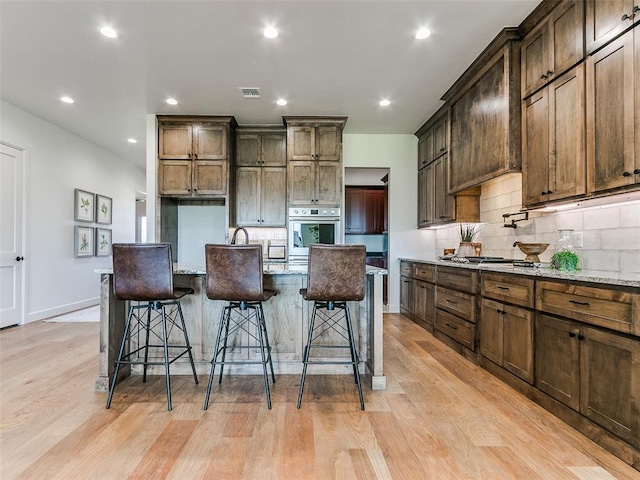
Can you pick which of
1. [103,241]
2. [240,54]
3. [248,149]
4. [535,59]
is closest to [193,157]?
[248,149]

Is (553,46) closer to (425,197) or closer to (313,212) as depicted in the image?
Answer: (425,197)

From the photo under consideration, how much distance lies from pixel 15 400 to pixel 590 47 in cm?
450

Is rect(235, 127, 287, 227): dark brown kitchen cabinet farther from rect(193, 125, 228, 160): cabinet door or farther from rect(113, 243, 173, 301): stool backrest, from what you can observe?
rect(113, 243, 173, 301): stool backrest

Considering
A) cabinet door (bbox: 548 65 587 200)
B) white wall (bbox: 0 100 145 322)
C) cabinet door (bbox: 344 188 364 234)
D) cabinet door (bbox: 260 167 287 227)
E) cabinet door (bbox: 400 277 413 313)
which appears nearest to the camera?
cabinet door (bbox: 548 65 587 200)

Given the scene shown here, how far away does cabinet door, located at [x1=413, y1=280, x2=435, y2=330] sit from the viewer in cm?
425

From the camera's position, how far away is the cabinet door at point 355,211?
782 cm

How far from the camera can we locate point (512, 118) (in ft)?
9.72

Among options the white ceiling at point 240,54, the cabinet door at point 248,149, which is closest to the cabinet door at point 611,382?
the white ceiling at point 240,54

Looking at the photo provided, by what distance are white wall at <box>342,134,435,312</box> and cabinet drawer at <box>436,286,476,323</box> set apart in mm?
1585

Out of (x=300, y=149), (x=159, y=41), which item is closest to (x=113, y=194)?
(x=300, y=149)

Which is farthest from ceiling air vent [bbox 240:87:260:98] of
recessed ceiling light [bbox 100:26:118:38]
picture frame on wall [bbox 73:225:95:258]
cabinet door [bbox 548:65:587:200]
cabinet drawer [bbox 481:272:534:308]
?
picture frame on wall [bbox 73:225:95:258]

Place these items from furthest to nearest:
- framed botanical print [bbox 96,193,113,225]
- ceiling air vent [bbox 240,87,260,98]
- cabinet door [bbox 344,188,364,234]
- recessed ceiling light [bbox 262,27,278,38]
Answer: cabinet door [bbox 344,188,364,234]
framed botanical print [bbox 96,193,113,225]
ceiling air vent [bbox 240,87,260,98]
recessed ceiling light [bbox 262,27,278,38]

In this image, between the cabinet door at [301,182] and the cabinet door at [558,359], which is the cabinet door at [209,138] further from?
the cabinet door at [558,359]

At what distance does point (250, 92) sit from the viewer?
13.4 ft
